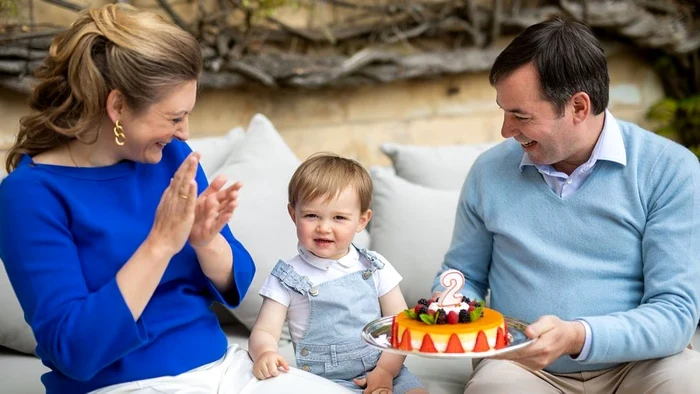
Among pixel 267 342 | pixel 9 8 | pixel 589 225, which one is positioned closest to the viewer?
pixel 267 342

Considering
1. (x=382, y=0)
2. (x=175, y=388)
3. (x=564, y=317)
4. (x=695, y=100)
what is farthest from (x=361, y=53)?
(x=175, y=388)

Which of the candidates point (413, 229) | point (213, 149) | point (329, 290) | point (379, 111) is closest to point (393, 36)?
point (379, 111)

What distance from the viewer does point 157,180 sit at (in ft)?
5.97

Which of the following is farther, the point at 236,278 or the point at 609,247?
the point at 609,247

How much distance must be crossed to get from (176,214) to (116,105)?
0.87 ft

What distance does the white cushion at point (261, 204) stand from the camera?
8.57 ft

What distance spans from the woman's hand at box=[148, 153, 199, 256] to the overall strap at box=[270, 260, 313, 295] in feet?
1.57

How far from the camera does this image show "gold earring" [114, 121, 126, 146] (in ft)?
5.47

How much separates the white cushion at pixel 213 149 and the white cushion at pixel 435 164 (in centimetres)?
56

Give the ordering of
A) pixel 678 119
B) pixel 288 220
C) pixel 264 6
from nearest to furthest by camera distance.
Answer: pixel 288 220
pixel 264 6
pixel 678 119

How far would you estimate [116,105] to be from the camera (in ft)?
5.42

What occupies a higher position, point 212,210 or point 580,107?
point 580,107

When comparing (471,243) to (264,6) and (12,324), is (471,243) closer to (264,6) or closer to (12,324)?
(12,324)

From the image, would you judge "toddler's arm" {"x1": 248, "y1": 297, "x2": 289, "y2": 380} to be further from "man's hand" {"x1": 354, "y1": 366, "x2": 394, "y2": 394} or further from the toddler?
"man's hand" {"x1": 354, "y1": 366, "x2": 394, "y2": 394}
